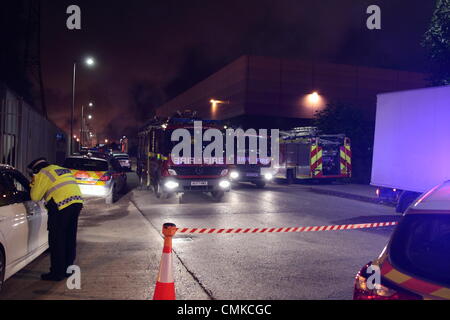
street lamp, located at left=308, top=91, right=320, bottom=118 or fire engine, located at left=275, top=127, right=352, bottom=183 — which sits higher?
street lamp, located at left=308, top=91, right=320, bottom=118

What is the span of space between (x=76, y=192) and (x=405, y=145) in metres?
8.13

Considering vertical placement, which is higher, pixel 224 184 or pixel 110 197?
pixel 224 184

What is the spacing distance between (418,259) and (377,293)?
21.9 inches

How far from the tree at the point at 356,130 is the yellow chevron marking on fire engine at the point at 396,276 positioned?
2372 cm

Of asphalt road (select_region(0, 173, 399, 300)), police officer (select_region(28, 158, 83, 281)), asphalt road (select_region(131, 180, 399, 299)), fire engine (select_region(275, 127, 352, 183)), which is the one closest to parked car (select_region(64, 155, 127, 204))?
asphalt road (select_region(0, 173, 399, 300))

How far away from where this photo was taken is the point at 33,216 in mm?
6031

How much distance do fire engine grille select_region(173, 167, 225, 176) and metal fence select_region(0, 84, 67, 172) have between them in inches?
202

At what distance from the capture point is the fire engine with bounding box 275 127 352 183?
21766 mm

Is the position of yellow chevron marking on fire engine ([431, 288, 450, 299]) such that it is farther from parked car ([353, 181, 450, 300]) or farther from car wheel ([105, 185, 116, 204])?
car wheel ([105, 185, 116, 204])

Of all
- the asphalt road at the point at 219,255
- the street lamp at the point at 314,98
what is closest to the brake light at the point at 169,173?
the asphalt road at the point at 219,255

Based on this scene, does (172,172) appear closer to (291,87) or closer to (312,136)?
(312,136)

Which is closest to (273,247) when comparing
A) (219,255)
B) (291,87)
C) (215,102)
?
(219,255)

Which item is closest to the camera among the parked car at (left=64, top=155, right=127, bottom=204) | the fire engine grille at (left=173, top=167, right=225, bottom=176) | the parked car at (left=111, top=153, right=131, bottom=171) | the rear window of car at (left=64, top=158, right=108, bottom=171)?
the parked car at (left=64, top=155, right=127, bottom=204)

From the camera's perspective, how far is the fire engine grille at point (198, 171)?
48.3 feet
